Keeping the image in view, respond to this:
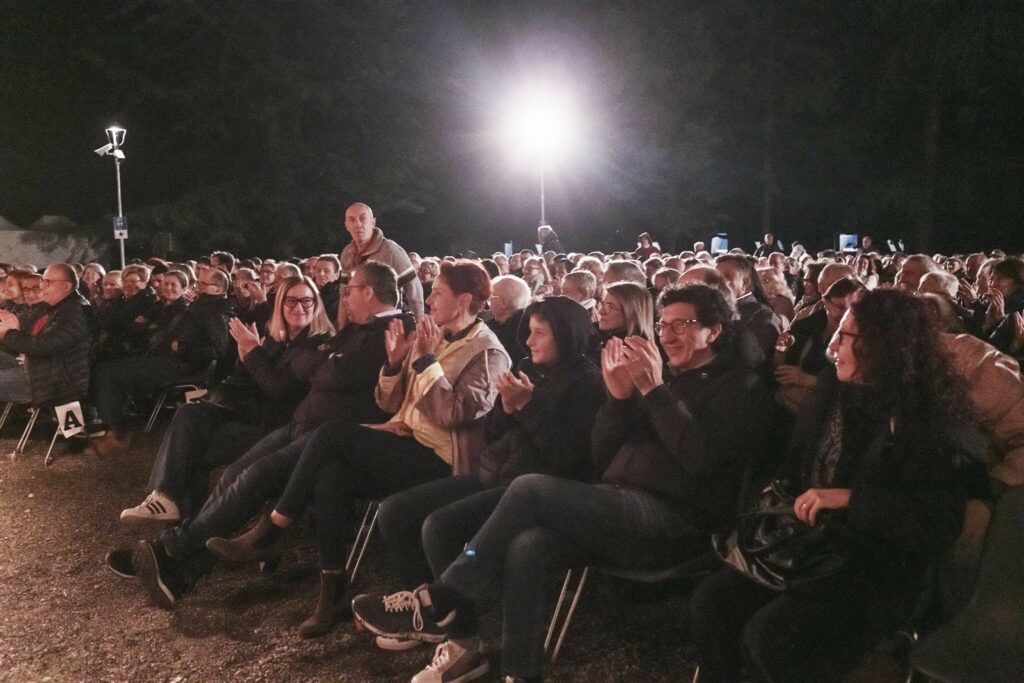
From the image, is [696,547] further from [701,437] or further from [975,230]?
[975,230]

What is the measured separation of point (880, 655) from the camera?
11.0ft

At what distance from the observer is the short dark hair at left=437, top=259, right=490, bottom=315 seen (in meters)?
4.46

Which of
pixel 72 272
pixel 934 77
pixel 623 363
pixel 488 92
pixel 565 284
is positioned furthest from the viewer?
pixel 488 92

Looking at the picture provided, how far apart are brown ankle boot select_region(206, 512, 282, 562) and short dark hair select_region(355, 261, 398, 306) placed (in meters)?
1.32

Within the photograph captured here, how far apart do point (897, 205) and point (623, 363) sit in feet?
91.2

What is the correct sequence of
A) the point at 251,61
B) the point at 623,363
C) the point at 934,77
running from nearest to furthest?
the point at 623,363 < the point at 251,61 < the point at 934,77

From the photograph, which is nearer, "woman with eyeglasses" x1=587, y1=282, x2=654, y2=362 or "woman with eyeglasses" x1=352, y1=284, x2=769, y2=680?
"woman with eyeglasses" x1=352, y1=284, x2=769, y2=680

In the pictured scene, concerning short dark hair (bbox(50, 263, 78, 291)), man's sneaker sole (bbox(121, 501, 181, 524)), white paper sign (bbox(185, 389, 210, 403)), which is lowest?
man's sneaker sole (bbox(121, 501, 181, 524))

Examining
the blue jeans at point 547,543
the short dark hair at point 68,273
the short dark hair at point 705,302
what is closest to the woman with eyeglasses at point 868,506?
the blue jeans at point 547,543

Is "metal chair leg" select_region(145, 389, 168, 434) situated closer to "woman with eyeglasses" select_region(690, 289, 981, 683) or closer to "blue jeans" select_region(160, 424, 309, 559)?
"blue jeans" select_region(160, 424, 309, 559)

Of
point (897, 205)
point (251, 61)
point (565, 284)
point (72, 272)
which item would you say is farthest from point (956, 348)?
point (897, 205)

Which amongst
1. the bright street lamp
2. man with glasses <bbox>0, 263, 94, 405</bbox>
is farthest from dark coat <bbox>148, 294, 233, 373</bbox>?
the bright street lamp

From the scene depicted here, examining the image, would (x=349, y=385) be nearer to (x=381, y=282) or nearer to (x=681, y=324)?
(x=381, y=282)

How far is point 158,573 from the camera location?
4.29m
